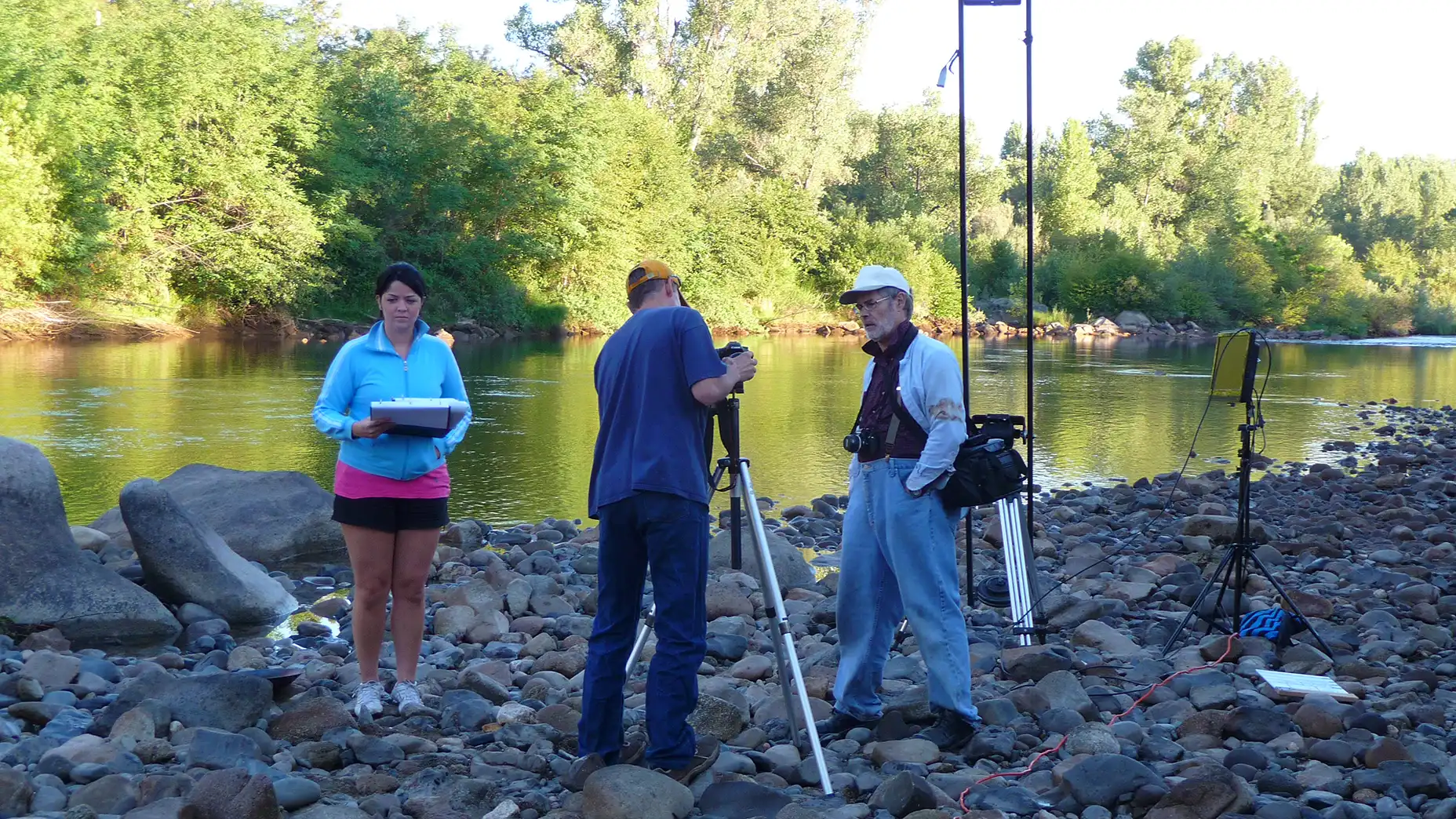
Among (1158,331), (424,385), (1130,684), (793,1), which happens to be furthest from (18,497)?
(1158,331)

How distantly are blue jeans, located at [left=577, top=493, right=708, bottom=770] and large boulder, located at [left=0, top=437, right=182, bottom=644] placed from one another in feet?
12.1

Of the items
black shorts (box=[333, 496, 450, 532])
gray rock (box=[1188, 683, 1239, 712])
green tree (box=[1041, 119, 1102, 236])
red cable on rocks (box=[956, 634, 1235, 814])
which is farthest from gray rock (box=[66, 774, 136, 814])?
green tree (box=[1041, 119, 1102, 236])

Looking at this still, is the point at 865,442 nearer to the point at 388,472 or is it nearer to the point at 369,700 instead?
the point at 388,472

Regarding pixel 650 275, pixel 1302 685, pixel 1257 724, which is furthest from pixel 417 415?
pixel 1302 685

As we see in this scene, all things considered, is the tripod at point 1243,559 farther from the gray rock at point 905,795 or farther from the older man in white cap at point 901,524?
the gray rock at point 905,795

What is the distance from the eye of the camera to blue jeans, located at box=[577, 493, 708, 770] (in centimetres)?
431

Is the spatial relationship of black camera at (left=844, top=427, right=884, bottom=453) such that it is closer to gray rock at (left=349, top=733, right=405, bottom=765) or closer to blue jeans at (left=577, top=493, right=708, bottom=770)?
blue jeans at (left=577, top=493, right=708, bottom=770)

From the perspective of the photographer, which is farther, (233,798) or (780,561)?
(780,561)

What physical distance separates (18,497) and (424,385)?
3184 millimetres

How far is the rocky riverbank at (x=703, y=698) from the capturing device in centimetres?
427

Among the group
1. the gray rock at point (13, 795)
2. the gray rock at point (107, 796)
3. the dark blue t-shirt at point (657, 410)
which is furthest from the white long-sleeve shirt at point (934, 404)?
the gray rock at point (13, 795)

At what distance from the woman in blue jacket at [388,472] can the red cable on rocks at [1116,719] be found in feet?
7.84

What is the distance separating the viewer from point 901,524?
4.89 meters

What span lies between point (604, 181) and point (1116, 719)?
4661cm
